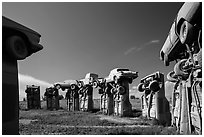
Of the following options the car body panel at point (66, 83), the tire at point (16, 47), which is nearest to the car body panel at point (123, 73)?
the tire at point (16, 47)

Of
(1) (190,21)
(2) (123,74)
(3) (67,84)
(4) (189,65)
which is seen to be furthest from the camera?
(3) (67,84)

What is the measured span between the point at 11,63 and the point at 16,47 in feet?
1.89

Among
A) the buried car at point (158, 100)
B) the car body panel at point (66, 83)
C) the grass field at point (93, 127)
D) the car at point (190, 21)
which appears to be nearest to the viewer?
the car at point (190, 21)

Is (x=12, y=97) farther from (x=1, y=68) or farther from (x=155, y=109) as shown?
(x=155, y=109)

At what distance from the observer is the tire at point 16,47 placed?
232 inches

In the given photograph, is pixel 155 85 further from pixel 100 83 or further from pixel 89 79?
pixel 89 79

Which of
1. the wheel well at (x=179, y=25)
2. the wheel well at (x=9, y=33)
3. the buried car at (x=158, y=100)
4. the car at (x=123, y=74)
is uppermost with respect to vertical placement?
the wheel well at (x=179, y=25)

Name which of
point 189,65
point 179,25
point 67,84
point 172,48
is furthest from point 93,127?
point 67,84

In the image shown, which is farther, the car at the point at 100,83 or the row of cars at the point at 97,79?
the car at the point at 100,83

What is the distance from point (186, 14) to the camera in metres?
5.34

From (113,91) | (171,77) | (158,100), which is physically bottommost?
(158,100)

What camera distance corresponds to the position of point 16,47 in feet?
20.1

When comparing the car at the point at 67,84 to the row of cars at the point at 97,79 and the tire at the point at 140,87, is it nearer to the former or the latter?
the row of cars at the point at 97,79

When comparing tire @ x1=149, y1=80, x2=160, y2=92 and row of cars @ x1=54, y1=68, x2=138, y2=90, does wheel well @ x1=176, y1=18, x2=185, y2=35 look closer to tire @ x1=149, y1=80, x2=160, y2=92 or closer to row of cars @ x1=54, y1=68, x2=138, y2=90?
tire @ x1=149, y1=80, x2=160, y2=92
